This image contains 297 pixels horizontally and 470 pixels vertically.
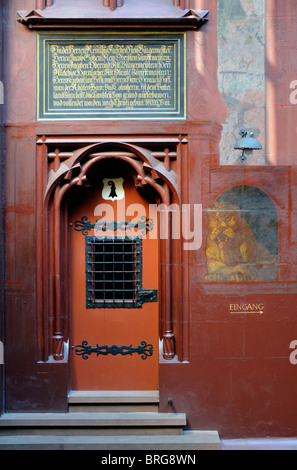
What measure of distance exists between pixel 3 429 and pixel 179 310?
279cm

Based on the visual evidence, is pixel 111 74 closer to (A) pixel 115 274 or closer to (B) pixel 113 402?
(A) pixel 115 274

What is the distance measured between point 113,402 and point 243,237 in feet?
9.34

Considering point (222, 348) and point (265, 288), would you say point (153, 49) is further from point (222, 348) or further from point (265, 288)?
point (222, 348)

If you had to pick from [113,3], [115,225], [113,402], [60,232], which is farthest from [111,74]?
[113,402]

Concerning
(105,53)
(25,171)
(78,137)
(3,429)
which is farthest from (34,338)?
(105,53)

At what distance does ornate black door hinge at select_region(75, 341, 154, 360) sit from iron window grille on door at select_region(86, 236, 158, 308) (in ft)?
1.84

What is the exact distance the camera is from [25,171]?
6016mm

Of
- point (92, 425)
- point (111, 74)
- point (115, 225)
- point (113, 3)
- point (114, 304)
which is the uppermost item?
point (113, 3)

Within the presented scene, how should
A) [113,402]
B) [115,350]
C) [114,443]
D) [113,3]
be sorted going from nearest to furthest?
[114,443] → [113,3] → [113,402] → [115,350]

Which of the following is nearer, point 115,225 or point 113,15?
point 113,15

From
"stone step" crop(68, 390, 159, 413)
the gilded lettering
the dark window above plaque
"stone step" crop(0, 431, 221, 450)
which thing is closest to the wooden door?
"stone step" crop(68, 390, 159, 413)

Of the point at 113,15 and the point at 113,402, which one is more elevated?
the point at 113,15

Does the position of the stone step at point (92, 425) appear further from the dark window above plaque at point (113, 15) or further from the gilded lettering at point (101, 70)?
the dark window above plaque at point (113, 15)

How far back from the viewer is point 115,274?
6250 millimetres
